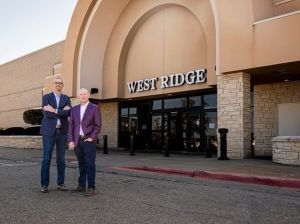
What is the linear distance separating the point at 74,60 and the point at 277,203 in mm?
16564

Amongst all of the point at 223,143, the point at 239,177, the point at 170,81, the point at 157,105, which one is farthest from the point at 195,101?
the point at 239,177

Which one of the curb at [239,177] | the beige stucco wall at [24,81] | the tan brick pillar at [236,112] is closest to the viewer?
the curb at [239,177]

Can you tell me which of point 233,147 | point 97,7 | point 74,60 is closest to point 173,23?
point 97,7

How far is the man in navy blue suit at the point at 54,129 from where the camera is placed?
6.14 meters

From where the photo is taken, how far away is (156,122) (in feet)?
66.9

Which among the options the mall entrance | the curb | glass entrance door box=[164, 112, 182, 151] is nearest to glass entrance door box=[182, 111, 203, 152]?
the mall entrance

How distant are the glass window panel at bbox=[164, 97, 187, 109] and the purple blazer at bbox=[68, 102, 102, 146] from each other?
13.1 m

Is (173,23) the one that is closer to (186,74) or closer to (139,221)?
(186,74)

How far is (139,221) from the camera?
422 centimetres

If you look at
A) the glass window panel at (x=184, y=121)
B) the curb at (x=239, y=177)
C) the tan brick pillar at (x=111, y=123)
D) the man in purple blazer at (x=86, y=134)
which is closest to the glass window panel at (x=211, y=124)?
the glass window panel at (x=184, y=121)

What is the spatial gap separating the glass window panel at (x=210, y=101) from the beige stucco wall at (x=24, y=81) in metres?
15.5

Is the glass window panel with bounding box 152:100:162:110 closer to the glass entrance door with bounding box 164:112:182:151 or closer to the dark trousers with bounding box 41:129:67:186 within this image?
the glass entrance door with bounding box 164:112:182:151

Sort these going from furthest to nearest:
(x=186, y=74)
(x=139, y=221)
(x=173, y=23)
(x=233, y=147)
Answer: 1. (x=173, y=23)
2. (x=186, y=74)
3. (x=233, y=147)
4. (x=139, y=221)

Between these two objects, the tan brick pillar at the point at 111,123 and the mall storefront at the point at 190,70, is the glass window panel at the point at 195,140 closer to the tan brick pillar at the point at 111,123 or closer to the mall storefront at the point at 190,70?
the mall storefront at the point at 190,70
